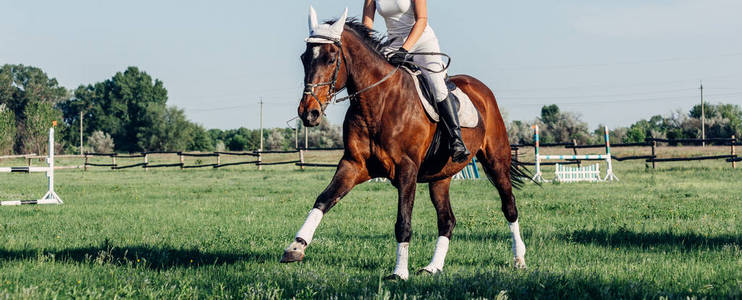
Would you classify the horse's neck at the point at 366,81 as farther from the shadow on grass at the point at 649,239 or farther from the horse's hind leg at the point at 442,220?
the shadow on grass at the point at 649,239

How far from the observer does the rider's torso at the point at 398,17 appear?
598 centimetres

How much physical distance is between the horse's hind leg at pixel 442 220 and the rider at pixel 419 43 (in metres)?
0.58

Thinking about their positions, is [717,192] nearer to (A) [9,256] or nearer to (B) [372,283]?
(B) [372,283]

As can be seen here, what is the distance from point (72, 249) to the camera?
7430 mm

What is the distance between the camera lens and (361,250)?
7348mm

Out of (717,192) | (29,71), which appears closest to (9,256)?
(717,192)

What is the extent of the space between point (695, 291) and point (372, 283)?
8.59ft

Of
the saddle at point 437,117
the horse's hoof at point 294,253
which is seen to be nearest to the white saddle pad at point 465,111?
the saddle at point 437,117

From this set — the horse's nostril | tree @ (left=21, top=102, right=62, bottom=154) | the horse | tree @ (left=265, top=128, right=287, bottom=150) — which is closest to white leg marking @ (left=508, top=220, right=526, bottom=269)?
the horse

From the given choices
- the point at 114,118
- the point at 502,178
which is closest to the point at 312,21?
the point at 502,178

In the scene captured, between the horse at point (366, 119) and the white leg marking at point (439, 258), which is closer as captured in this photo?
the horse at point (366, 119)

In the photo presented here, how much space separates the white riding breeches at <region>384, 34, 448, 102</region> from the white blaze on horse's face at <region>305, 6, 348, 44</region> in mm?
830

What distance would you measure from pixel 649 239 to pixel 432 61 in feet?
14.7

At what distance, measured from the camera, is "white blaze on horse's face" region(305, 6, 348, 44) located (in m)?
5.01
